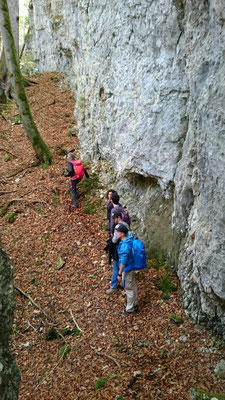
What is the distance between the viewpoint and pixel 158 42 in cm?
731

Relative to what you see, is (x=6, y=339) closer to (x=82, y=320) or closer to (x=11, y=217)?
(x=82, y=320)

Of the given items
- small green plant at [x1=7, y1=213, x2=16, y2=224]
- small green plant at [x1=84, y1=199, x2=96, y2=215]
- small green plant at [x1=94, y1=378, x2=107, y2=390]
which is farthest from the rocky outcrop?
small green plant at [x1=7, y1=213, x2=16, y2=224]

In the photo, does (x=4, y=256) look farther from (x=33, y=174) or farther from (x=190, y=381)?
(x=33, y=174)

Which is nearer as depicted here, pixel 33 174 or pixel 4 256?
pixel 4 256

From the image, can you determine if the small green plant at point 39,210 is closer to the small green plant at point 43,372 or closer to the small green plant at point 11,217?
the small green plant at point 11,217

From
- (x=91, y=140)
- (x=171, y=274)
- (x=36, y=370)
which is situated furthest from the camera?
(x=91, y=140)

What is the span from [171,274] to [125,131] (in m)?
4.28

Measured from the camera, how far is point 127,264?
6.18 m

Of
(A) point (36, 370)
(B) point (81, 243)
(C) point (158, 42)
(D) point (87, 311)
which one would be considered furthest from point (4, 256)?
(C) point (158, 42)

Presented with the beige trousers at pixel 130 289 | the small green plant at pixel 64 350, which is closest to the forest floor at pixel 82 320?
the small green plant at pixel 64 350

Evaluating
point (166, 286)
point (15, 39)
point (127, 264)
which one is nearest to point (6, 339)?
point (127, 264)

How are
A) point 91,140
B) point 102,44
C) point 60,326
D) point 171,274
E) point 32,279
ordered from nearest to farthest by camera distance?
point 60,326 → point 171,274 → point 32,279 → point 102,44 → point 91,140

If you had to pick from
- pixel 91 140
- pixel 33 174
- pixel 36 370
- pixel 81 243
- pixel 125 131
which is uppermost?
pixel 125 131

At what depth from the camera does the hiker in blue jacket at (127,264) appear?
20.0 feet
